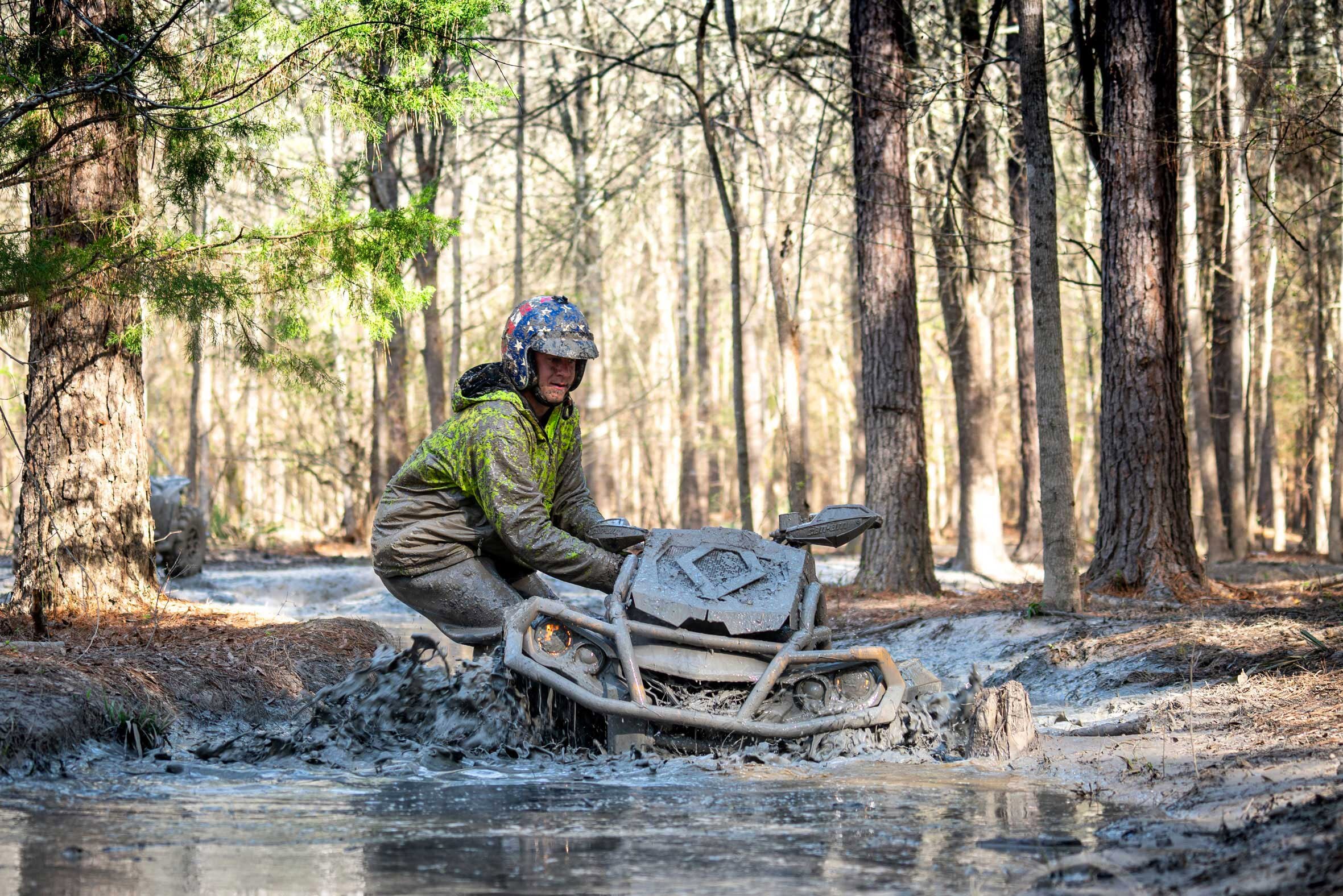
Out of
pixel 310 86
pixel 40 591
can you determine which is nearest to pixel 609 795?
pixel 40 591

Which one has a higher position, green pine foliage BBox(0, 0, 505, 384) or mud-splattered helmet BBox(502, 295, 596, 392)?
green pine foliage BBox(0, 0, 505, 384)

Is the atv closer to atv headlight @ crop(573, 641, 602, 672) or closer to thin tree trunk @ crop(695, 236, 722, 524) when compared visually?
atv headlight @ crop(573, 641, 602, 672)

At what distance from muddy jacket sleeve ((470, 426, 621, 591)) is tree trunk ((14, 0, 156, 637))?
14.6ft

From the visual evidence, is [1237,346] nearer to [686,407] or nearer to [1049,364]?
[1049,364]

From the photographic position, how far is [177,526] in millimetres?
17047

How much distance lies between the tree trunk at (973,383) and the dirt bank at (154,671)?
416 inches

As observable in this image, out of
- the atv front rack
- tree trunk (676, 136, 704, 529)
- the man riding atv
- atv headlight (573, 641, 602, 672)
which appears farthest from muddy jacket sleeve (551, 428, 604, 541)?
tree trunk (676, 136, 704, 529)

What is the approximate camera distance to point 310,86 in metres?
11.0

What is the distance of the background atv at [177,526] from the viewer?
16.8 metres

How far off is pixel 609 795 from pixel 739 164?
25318 millimetres

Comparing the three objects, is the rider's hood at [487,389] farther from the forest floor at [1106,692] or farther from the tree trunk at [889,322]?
the tree trunk at [889,322]

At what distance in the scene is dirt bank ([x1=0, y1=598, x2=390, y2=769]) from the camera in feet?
22.9

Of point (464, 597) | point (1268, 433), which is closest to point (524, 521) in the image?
point (464, 597)

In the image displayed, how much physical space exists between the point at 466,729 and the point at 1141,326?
826 cm
